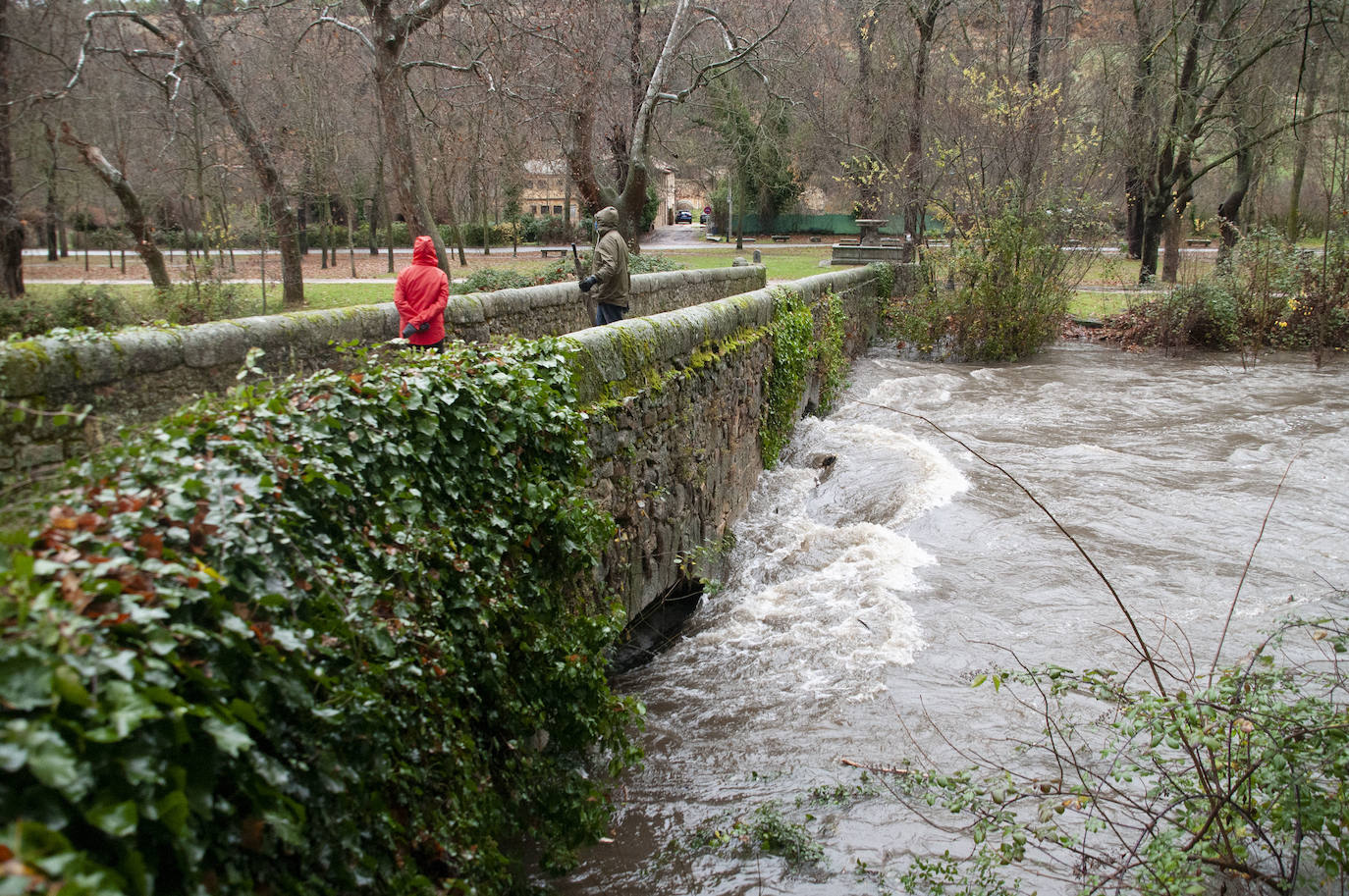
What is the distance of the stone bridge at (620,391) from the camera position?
16.5 ft

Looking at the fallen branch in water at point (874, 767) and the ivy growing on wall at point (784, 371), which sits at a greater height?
the ivy growing on wall at point (784, 371)

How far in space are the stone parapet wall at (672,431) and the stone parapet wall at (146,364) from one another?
149cm

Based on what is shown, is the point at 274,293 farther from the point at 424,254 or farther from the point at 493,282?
the point at 424,254

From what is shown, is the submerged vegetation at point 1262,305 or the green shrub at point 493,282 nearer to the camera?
the green shrub at point 493,282

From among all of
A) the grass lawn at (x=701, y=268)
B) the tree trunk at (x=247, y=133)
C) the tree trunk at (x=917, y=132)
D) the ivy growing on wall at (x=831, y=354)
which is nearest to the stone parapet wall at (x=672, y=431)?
the ivy growing on wall at (x=831, y=354)

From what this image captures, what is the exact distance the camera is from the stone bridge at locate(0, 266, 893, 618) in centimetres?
504

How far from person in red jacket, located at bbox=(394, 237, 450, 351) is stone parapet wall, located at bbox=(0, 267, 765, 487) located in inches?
21.8

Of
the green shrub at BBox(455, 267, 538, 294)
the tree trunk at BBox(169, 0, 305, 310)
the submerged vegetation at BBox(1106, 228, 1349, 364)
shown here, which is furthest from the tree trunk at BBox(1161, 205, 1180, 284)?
the tree trunk at BBox(169, 0, 305, 310)

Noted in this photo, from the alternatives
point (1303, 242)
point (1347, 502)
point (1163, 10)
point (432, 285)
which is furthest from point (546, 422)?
point (1163, 10)

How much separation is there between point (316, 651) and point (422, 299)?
19.4ft

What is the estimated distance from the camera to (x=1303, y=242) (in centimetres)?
1894

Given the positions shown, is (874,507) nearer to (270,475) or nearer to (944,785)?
(944,785)

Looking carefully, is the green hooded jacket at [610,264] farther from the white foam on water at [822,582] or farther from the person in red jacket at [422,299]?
the white foam on water at [822,582]

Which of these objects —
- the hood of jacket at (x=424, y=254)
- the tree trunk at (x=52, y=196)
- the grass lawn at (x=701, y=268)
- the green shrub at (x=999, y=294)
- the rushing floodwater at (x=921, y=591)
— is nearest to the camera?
the rushing floodwater at (x=921, y=591)
